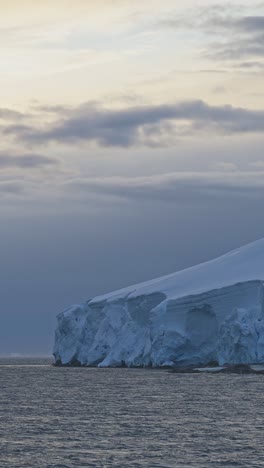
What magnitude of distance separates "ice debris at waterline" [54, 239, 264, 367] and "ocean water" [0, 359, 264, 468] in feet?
30.8

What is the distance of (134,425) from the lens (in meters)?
38.8

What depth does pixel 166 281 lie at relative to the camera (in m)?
90.2

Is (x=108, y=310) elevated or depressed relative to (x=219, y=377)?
elevated

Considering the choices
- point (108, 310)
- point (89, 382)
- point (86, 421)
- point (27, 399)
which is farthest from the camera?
point (108, 310)

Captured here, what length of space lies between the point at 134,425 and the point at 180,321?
39978mm

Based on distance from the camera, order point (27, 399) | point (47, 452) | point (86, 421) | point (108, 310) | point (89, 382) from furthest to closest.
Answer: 1. point (108, 310)
2. point (89, 382)
3. point (27, 399)
4. point (86, 421)
5. point (47, 452)

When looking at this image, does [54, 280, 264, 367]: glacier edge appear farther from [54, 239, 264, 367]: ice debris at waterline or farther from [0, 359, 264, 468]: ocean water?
[0, 359, 264, 468]: ocean water

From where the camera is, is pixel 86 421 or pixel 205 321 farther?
pixel 205 321

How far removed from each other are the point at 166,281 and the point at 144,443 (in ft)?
186

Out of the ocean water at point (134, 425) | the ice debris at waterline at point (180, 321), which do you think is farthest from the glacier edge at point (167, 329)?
the ocean water at point (134, 425)

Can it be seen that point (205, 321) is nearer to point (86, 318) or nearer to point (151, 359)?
point (151, 359)

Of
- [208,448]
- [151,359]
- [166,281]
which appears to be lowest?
[208,448]

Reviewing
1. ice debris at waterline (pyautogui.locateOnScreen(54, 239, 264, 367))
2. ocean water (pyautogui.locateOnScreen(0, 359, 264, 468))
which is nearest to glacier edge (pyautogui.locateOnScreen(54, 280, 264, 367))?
ice debris at waterline (pyautogui.locateOnScreen(54, 239, 264, 367))

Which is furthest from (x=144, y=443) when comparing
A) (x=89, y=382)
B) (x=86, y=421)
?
(x=89, y=382)
